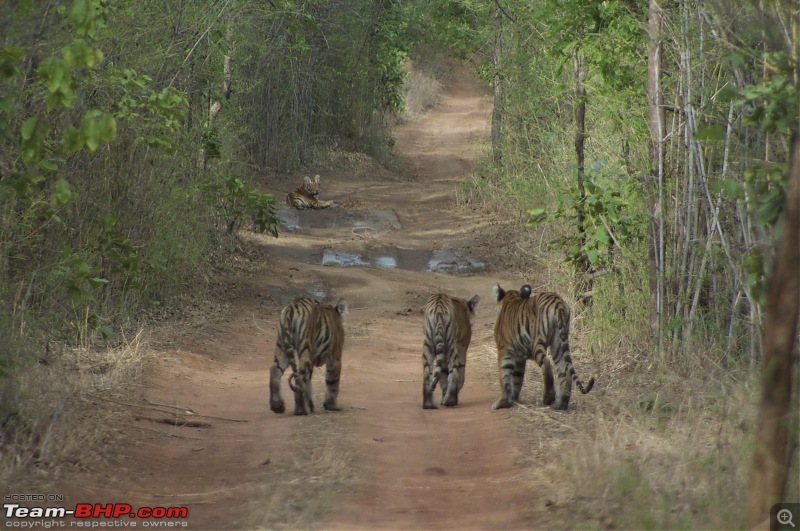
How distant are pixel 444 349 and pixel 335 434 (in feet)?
5.15

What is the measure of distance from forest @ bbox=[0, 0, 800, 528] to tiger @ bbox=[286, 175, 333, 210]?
734 centimetres

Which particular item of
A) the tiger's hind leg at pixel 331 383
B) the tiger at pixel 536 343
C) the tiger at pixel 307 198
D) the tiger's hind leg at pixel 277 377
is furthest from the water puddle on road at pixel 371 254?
the tiger's hind leg at pixel 277 377

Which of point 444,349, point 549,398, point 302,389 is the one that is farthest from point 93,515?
point 549,398

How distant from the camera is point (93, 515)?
18.5 feet

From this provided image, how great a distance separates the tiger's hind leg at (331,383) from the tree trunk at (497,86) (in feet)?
53.2

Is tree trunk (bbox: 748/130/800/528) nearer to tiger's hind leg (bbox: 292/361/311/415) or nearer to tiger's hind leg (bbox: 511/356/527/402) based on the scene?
tiger's hind leg (bbox: 511/356/527/402)

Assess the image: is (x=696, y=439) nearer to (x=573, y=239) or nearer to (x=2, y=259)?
(x=573, y=239)

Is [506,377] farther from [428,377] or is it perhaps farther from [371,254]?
[371,254]

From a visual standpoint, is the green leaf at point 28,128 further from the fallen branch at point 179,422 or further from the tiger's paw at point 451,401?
the tiger's paw at point 451,401

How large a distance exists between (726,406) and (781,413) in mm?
2907

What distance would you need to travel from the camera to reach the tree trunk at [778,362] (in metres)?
3.66

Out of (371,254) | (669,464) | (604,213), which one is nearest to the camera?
(669,464)

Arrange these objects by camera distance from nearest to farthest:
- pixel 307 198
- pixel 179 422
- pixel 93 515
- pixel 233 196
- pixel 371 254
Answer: pixel 93 515 < pixel 179 422 < pixel 233 196 < pixel 371 254 < pixel 307 198

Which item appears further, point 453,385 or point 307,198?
point 307,198
